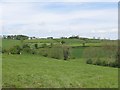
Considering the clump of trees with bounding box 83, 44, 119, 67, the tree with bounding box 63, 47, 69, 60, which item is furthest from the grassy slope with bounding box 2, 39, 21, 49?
the clump of trees with bounding box 83, 44, 119, 67

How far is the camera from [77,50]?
104 ft

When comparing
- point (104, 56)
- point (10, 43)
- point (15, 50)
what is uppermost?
point (10, 43)

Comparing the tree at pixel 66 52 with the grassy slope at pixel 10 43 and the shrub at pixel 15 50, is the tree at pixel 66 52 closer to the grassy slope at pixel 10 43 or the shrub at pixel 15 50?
the shrub at pixel 15 50

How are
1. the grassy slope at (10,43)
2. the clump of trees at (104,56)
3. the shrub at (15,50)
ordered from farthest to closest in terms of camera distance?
the shrub at (15,50), the grassy slope at (10,43), the clump of trees at (104,56)

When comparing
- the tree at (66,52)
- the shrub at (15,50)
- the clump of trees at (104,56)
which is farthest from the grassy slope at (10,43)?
the clump of trees at (104,56)

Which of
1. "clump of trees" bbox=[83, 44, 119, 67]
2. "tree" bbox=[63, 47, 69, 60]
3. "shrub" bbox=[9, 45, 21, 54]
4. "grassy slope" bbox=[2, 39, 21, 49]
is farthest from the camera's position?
"tree" bbox=[63, 47, 69, 60]

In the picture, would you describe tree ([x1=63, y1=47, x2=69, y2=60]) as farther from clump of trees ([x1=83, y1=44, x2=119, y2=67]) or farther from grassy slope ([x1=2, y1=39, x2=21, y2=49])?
grassy slope ([x1=2, y1=39, x2=21, y2=49])

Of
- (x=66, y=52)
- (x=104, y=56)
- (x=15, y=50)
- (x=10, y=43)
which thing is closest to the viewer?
(x=104, y=56)

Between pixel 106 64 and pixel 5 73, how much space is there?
13.8 m

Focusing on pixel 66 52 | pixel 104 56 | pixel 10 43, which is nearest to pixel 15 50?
pixel 10 43

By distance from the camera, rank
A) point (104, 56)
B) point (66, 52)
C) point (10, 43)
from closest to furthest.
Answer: point (104, 56), point (10, 43), point (66, 52)

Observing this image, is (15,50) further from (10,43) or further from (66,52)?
(66,52)

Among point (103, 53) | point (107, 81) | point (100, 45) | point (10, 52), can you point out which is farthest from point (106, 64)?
point (107, 81)

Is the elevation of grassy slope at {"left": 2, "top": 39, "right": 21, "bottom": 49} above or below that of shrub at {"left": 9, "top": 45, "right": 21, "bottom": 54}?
above
